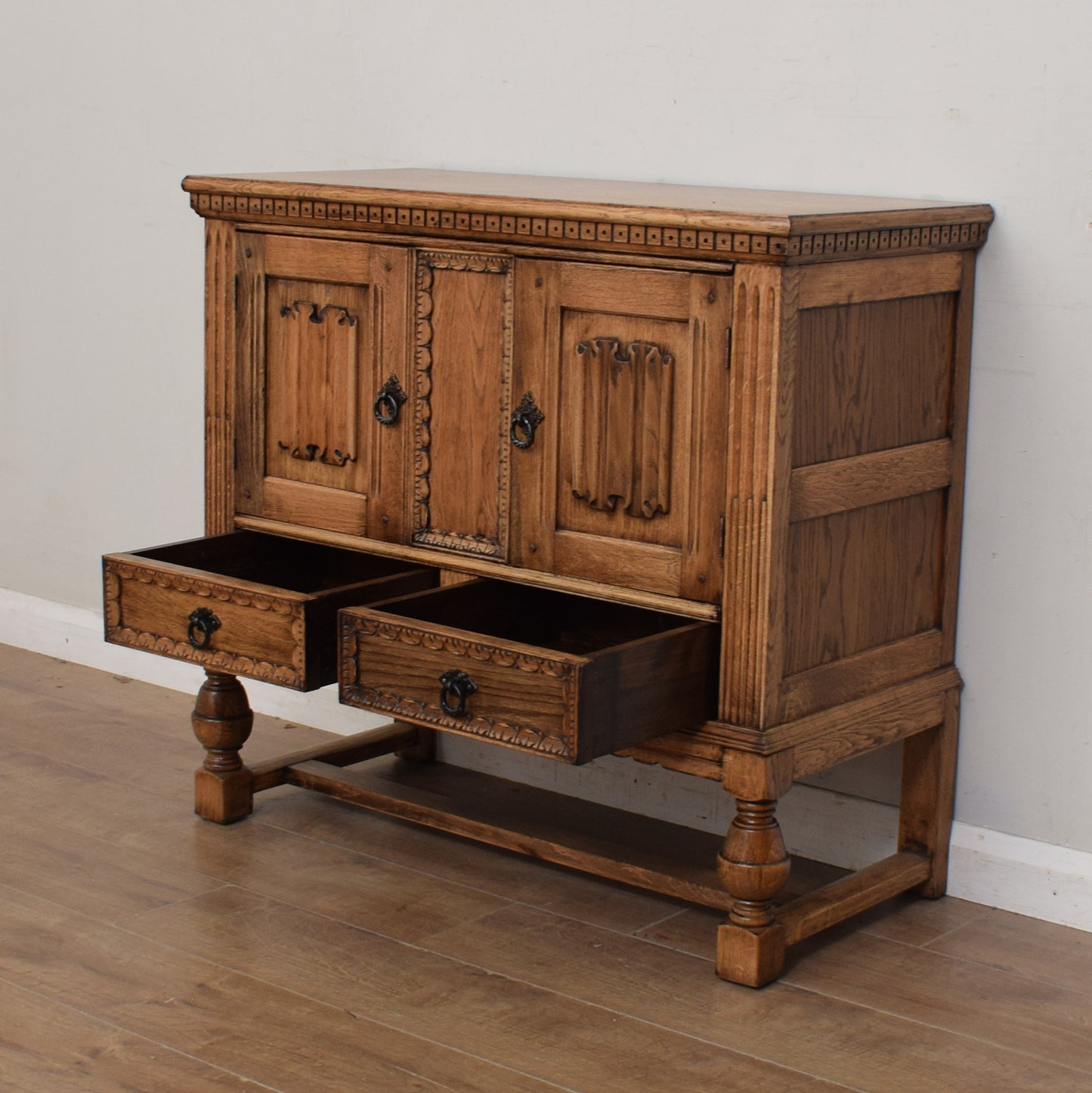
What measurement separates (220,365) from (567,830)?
1.03 m

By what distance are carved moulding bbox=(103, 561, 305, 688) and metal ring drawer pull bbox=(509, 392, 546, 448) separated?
Answer: 42cm

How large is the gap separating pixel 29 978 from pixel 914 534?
1483 millimetres

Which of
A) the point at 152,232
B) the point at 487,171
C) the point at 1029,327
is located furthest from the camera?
the point at 152,232

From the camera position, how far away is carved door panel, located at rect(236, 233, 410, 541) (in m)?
2.94

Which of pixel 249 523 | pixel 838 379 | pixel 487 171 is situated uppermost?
pixel 487 171

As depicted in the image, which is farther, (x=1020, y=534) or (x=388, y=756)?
(x=388, y=756)

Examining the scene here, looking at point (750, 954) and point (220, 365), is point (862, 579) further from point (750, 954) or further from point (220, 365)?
point (220, 365)

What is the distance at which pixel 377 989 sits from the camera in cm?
260

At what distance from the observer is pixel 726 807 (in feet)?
10.7

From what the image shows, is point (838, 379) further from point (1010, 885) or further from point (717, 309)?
point (1010, 885)

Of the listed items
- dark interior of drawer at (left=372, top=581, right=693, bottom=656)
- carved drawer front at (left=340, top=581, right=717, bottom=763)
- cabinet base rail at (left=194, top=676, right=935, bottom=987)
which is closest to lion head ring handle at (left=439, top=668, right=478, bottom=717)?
carved drawer front at (left=340, top=581, right=717, bottom=763)

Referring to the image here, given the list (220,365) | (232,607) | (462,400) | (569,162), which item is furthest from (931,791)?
(220,365)

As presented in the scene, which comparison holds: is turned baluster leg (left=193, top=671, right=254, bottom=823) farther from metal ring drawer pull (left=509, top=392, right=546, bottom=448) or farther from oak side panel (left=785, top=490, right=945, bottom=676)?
oak side panel (left=785, top=490, right=945, bottom=676)

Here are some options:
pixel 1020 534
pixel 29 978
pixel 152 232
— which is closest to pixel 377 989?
pixel 29 978
